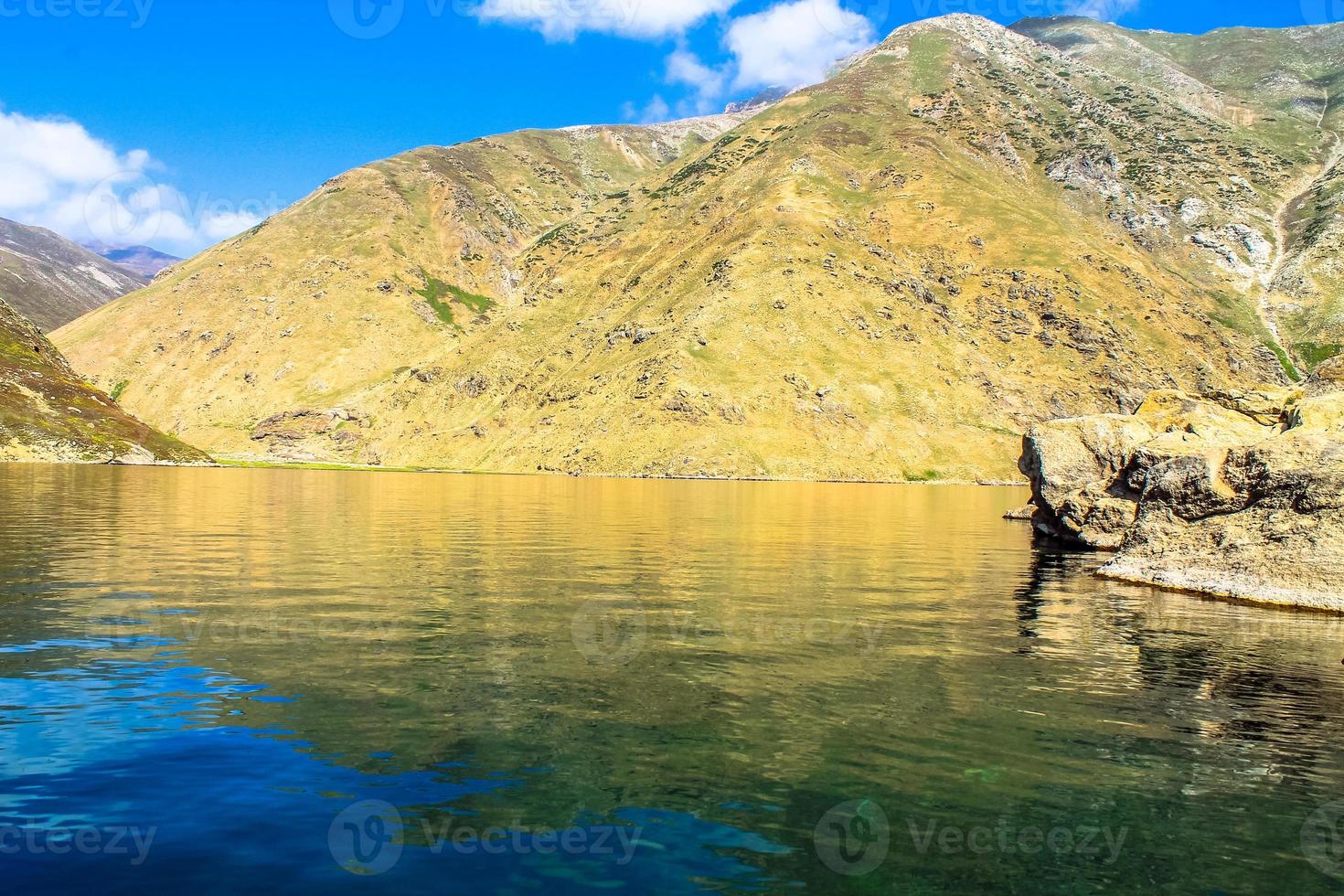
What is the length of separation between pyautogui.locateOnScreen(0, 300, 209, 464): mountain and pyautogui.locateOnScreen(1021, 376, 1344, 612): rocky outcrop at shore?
156674 millimetres

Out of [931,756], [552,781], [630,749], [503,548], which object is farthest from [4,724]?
[503,548]

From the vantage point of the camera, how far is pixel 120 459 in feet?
489

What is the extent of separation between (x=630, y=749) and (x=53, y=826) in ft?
26.0

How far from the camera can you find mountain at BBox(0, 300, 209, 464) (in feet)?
469

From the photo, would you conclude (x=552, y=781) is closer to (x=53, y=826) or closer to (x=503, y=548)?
(x=53, y=826)
